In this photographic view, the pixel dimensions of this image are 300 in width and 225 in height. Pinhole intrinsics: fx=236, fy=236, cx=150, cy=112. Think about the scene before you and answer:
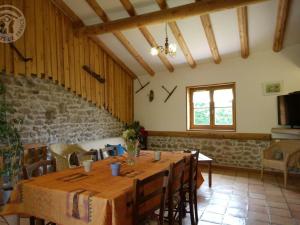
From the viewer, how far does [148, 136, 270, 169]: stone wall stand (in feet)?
18.0

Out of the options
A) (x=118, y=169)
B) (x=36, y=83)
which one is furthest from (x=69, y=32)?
(x=118, y=169)

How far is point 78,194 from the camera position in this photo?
1713 millimetres

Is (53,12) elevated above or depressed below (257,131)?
above

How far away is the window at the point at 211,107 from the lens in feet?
19.5

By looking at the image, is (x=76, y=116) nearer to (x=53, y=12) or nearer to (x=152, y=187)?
(x=53, y=12)

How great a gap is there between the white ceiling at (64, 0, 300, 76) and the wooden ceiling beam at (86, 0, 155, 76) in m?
0.09

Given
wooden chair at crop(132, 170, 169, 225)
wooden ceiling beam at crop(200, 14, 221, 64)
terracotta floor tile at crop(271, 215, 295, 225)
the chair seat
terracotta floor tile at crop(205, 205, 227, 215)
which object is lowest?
terracotta floor tile at crop(271, 215, 295, 225)

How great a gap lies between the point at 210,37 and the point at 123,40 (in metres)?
1.99

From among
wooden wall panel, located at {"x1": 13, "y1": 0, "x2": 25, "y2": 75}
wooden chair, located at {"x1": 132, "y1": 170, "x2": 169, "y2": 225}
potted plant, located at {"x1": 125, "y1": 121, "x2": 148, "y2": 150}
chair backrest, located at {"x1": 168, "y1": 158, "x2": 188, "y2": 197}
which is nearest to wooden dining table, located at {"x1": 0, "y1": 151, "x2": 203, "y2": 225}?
wooden chair, located at {"x1": 132, "y1": 170, "x2": 169, "y2": 225}

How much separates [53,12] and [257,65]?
15.1 ft

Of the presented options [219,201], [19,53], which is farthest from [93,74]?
[219,201]

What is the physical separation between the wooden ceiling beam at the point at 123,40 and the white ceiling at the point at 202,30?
0.09 m

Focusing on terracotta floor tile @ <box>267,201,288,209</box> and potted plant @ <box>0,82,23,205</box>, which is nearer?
terracotta floor tile @ <box>267,201,288,209</box>

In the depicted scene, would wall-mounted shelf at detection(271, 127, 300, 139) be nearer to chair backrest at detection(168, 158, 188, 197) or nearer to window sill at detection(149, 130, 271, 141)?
window sill at detection(149, 130, 271, 141)
